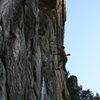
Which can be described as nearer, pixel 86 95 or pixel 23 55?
pixel 23 55

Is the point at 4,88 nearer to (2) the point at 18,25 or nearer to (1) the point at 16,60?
(1) the point at 16,60

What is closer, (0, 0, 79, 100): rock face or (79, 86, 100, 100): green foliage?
(0, 0, 79, 100): rock face

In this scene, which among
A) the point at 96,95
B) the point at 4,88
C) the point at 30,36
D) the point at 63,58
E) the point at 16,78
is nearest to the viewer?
the point at 4,88

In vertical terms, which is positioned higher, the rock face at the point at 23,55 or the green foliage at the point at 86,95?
the green foliage at the point at 86,95

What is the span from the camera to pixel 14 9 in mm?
15570

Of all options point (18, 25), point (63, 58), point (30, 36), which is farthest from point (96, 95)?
point (18, 25)

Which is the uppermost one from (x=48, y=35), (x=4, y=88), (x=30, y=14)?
(x=48, y=35)

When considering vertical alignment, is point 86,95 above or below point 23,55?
above

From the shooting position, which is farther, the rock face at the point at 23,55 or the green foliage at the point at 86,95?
the green foliage at the point at 86,95

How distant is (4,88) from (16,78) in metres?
1.40

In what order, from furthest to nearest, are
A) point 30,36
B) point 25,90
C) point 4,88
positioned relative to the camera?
point 30,36 → point 25,90 → point 4,88

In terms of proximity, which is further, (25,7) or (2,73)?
(25,7)

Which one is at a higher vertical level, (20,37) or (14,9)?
(14,9)

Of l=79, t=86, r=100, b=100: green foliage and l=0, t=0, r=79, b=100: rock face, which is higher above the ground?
l=79, t=86, r=100, b=100: green foliage
